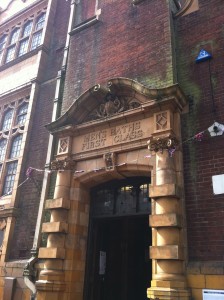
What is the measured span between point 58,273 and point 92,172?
2420 mm

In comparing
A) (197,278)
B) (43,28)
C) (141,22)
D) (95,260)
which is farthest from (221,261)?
(43,28)

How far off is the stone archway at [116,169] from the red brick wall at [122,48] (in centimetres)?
89

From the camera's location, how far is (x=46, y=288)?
6836 millimetres

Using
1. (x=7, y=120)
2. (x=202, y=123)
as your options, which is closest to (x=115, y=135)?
(x=202, y=123)

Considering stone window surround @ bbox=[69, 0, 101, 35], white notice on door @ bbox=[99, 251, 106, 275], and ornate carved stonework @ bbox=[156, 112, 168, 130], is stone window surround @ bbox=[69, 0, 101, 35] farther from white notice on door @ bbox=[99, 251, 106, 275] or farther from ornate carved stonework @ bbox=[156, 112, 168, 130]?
white notice on door @ bbox=[99, 251, 106, 275]

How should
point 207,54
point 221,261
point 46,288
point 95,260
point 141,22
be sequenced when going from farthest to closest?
point 141,22
point 95,260
point 207,54
point 46,288
point 221,261

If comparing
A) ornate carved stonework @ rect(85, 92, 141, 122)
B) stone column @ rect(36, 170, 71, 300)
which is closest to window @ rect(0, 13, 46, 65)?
ornate carved stonework @ rect(85, 92, 141, 122)

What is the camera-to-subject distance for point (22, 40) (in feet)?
45.2

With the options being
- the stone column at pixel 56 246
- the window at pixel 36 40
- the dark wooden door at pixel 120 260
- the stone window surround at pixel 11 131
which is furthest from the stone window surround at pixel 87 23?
the dark wooden door at pixel 120 260

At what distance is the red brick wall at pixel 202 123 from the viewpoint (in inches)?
230

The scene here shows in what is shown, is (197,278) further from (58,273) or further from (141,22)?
(141,22)

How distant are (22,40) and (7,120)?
4.12 metres

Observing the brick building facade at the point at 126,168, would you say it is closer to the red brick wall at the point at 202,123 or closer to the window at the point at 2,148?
the red brick wall at the point at 202,123

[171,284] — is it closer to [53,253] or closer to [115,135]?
[53,253]
